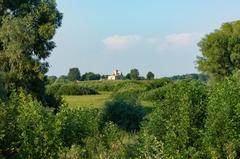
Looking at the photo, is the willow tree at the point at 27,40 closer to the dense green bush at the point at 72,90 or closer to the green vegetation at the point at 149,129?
the green vegetation at the point at 149,129

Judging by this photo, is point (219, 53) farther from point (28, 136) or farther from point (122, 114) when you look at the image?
point (28, 136)

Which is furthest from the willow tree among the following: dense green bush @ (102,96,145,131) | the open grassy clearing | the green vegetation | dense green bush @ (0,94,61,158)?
dense green bush @ (0,94,61,158)

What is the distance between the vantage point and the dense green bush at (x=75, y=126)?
12.2 metres

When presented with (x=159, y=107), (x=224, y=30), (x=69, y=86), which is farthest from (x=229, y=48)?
(x=159, y=107)

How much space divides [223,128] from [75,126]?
3.25 meters

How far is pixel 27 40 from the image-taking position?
29219 mm

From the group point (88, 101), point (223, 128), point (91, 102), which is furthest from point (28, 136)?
point (88, 101)

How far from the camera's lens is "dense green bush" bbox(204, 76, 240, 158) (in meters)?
11.9

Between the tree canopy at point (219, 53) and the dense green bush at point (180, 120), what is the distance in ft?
169

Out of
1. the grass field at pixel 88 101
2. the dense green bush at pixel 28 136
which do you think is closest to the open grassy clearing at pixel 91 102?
the grass field at pixel 88 101

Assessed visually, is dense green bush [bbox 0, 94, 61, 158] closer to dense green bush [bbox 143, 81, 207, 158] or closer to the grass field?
dense green bush [bbox 143, 81, 207, 158]

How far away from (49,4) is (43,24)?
1.52 metres

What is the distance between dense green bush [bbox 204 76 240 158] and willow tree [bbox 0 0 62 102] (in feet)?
57.1

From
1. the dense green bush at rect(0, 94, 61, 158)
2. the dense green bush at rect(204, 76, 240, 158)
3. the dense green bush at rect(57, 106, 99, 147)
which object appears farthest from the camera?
the dense green bush at rect(57, 106, 99, 147)
